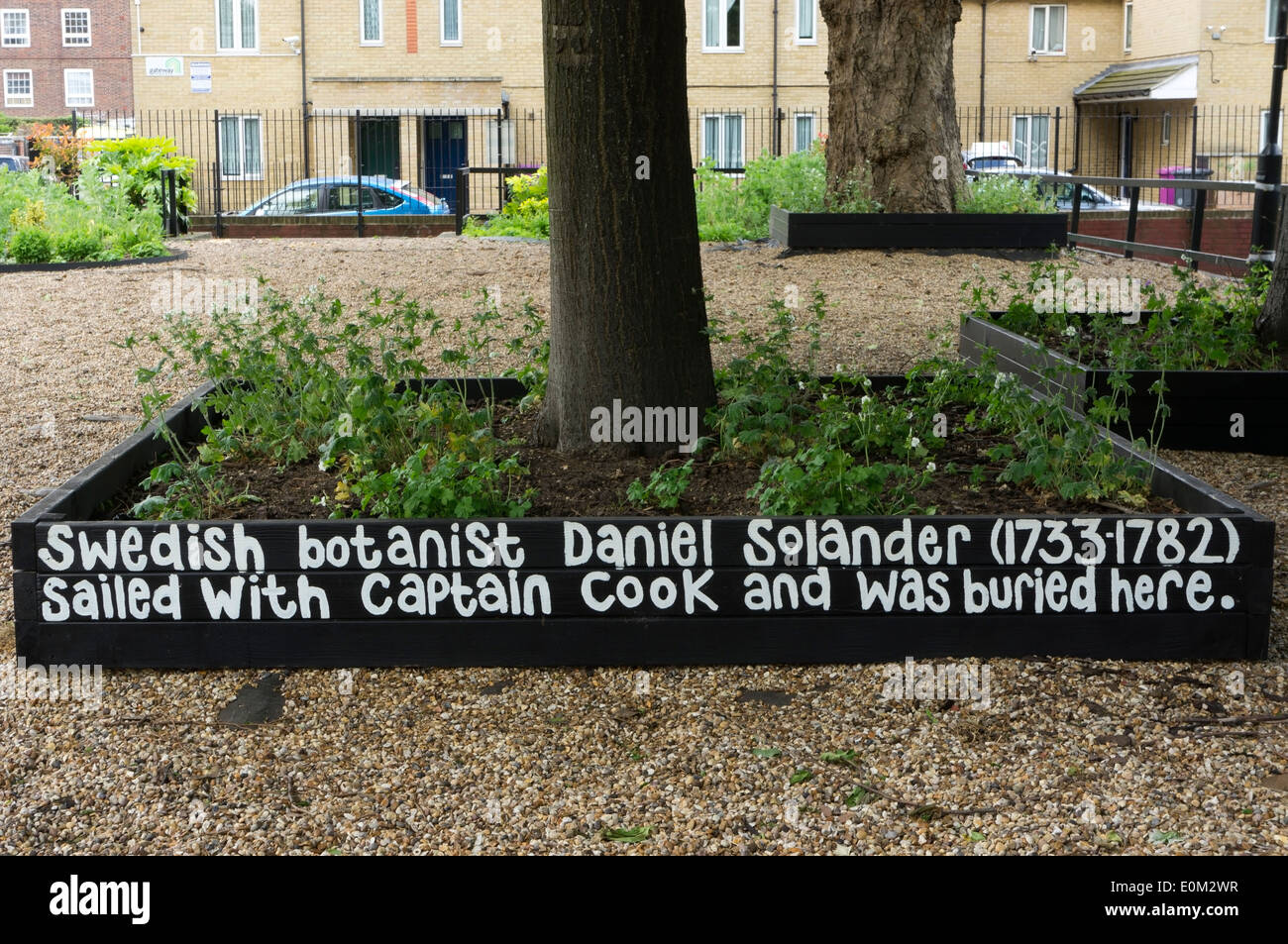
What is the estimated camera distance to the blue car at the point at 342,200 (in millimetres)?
24609

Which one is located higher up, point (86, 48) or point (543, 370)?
point (86, 48)

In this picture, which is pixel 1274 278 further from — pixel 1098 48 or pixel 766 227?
pixel 1098 48

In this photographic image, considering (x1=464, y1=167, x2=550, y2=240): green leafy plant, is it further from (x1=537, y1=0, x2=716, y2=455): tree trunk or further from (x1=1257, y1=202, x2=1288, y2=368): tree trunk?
(x1=537, y1=0, x2=716, y2=455): tree trunk

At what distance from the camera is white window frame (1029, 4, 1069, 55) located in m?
33.4

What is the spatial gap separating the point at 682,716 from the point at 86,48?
5619 centimetres

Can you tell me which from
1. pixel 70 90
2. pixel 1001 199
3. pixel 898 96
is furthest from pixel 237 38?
pixel 70 90

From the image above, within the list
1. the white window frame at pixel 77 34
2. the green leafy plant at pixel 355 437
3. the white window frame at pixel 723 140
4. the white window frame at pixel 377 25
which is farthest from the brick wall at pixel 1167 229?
the white window frame at pixel 77 34

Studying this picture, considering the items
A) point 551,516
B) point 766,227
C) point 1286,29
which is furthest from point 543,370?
point 1286,29

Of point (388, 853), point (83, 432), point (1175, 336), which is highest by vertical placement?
point (1175, 336)

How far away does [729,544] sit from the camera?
371cm

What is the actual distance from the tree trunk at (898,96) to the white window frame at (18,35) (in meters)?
48.4

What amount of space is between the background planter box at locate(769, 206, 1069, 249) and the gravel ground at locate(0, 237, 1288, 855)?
8.82 m

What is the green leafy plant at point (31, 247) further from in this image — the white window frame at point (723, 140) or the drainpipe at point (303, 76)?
the white window frame at point (723, 140)

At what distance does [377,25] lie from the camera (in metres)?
32.2
